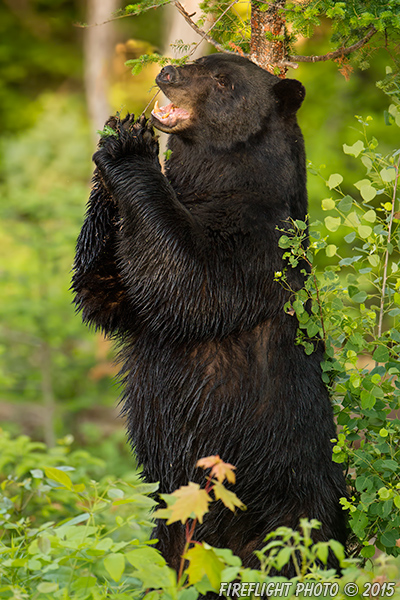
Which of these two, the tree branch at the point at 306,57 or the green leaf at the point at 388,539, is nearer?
the green leaf at the point at 388,539

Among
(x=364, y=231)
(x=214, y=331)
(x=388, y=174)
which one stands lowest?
(x=214, y=331)

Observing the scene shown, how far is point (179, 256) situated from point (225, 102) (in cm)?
87

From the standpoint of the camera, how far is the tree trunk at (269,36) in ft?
11.3

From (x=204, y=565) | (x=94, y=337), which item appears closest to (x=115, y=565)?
(x=204, y=565)

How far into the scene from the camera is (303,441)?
9.91 ft

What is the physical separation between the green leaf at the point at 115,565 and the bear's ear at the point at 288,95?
217 cm

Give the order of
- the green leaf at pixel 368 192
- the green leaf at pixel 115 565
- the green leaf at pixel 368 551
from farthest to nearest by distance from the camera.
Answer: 1. the green leaf at pixel 368 192
2. the green leaf at pixel 368 551
3. the green leaf at pixel 115 565

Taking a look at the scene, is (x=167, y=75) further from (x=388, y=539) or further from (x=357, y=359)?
(x=388, y=539)

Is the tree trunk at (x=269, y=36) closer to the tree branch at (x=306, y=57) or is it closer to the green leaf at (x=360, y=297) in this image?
the tree branch at (x=306, y=57)

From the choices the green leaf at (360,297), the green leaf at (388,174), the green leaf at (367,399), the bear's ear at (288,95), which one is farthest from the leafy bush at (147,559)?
the bear's ear at (288,95)

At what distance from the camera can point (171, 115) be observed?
335 centimetres

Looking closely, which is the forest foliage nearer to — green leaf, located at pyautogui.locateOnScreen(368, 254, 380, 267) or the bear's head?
green leaf, located at pyautogui.locateOnScreen(368, 254, 380, 267)

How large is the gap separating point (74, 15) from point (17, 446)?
47.4 feet

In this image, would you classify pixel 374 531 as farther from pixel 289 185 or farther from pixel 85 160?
pixel 85 160
